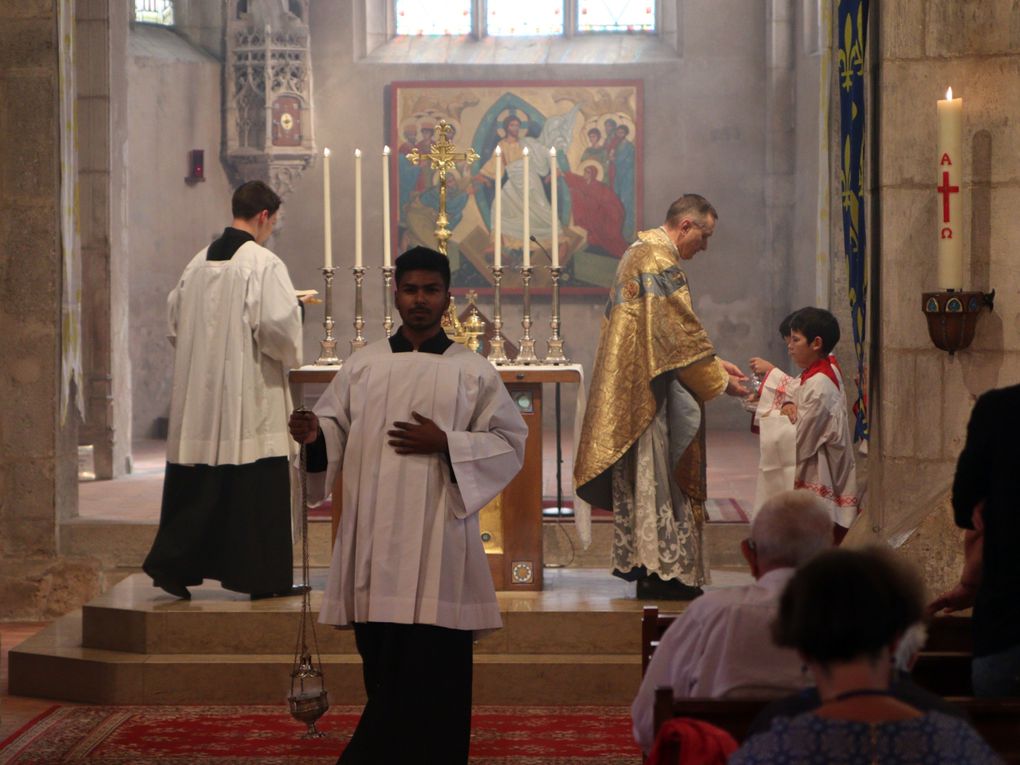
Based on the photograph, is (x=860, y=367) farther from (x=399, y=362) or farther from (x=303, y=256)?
(x=303, y=256)

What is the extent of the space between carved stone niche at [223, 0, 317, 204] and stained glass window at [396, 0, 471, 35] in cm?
108

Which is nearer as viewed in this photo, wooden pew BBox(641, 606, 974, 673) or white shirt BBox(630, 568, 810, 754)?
white shirt BBox(630, 568, 810, 754)

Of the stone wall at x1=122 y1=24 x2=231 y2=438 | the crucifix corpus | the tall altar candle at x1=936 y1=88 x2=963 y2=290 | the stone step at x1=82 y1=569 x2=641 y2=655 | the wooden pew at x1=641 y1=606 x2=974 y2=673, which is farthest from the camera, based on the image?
the stone wall at x1=122 y1=24 x2=231 y2=438

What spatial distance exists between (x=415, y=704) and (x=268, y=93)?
10.7 meters

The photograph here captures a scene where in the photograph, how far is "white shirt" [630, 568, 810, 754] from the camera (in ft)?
10.00

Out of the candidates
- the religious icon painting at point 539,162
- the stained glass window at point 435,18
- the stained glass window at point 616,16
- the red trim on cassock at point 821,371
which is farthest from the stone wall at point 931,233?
the stained glass window at point 435,18

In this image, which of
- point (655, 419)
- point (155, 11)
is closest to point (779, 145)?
point (155, 11)

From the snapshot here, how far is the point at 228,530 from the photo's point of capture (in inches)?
255

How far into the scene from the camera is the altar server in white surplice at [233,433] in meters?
6.45

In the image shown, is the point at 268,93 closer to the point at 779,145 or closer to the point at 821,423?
the point at 779,145

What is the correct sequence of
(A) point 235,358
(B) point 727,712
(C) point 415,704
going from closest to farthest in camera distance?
(B) point 727,712 < (C) point 415,704 < (A) point 235,358

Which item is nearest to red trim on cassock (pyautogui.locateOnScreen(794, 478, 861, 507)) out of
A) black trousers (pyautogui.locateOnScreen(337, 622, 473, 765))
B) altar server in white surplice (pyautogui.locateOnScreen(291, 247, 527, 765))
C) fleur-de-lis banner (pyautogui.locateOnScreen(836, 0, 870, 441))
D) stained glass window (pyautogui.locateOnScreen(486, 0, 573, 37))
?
fleur-de-lis banner (pyautogui.locateOnScreen(836, 0, 870, 441))

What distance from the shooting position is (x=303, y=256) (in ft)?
49.6

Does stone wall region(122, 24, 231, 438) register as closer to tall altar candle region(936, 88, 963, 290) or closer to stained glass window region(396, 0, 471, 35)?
stained glass window region(396, 0, 471, 35)
